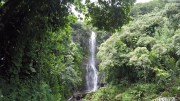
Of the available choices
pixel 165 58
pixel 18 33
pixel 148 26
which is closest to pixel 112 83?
pixel 165 58

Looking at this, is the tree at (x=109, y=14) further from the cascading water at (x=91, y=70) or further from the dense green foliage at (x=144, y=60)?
the cascading water at (x=91, y=70)

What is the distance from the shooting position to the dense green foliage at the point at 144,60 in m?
11.8

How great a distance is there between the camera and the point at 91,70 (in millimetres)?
21344

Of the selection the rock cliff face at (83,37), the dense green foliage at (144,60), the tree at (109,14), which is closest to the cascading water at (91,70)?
the rock cliff face at (83,37)

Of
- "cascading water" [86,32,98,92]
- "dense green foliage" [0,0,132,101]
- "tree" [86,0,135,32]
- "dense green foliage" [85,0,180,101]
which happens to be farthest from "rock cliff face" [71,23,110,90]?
"dense green foliage" [0,0,132,101]

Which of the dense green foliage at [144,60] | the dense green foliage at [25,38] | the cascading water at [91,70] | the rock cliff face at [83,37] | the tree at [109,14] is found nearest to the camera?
the dense green foliage at [25,38]

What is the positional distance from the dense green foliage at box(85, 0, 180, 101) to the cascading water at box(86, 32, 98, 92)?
4.06m

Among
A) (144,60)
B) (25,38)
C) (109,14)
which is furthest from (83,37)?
(25,38)

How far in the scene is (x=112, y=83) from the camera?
50.7 feet

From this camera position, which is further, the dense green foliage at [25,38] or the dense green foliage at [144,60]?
the dense green foliage at [144,60]

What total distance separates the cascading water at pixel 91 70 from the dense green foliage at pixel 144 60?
4.06 m

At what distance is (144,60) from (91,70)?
31.6ft

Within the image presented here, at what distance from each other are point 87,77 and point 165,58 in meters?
9.65

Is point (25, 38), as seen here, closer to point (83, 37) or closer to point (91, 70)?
point (91, 70)
